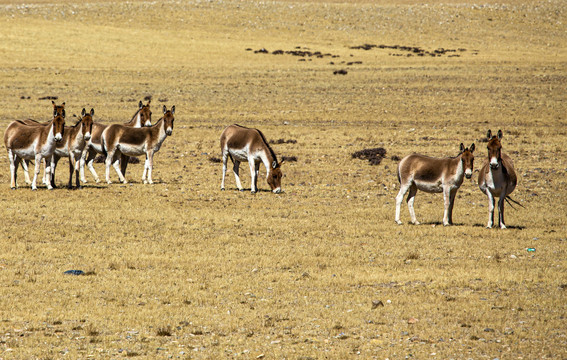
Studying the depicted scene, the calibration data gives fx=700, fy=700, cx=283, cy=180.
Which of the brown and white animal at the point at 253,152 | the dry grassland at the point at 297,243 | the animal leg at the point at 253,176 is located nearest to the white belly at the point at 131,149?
the dry grassland at the point at 297,243

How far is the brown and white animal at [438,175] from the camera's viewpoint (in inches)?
712

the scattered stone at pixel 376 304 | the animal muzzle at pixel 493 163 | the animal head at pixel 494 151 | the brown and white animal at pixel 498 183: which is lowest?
the scattered stone at pixel 376 304

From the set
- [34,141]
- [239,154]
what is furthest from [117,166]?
[239,154]

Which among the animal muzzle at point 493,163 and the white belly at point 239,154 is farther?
the white belly at point 239,154

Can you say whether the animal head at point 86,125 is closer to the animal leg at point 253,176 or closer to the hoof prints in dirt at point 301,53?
the animal leg at point 253,176

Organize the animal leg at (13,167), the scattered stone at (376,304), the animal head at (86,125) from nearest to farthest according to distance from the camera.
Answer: the scattered stone at (376,304) → the animal head at (86,125) → the animal leg at (13,167)

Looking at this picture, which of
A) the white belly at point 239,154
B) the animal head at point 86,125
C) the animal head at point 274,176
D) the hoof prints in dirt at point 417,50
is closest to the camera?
the animal head at point 86,125

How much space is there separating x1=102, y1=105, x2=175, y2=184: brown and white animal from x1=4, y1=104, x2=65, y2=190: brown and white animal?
2410mm

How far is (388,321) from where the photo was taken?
1107cm

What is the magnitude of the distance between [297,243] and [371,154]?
14.2 metres

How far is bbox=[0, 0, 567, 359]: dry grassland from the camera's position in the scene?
10.5m

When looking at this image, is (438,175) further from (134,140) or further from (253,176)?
(134,140)

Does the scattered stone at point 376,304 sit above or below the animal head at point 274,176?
below

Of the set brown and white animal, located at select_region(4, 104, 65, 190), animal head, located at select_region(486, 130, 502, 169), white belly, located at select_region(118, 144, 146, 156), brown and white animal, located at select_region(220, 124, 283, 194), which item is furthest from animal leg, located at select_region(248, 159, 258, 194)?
animal head, located at select_region(486, 130, 502, 169)
